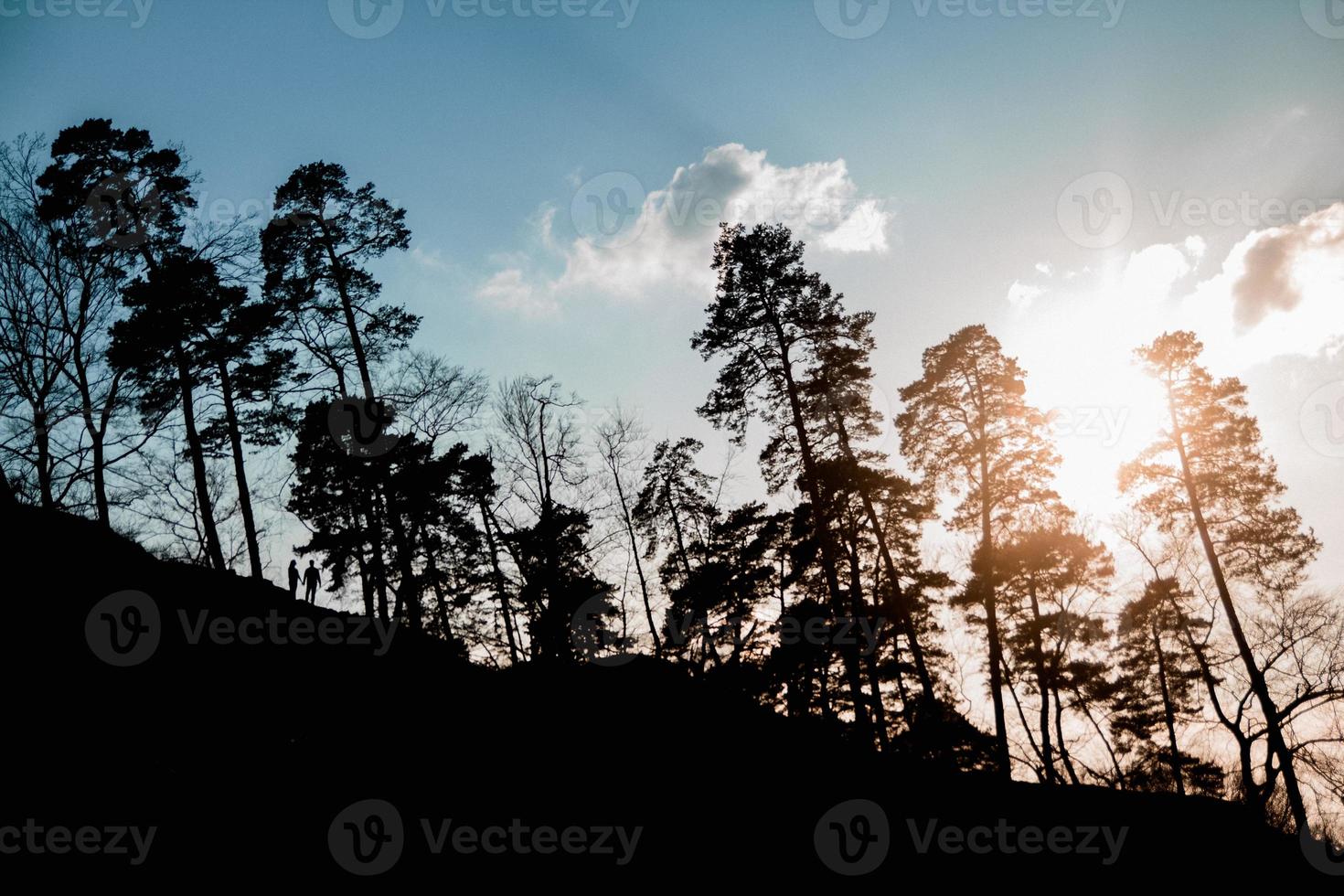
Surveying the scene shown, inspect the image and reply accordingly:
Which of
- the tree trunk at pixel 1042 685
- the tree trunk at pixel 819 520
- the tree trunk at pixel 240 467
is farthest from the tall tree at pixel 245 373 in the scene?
the tree trunk at pixel 1042 685

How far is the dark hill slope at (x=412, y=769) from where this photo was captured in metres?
7.23

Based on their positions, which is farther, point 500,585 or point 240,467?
point 500,585

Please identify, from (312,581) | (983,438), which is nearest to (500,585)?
(312,581)

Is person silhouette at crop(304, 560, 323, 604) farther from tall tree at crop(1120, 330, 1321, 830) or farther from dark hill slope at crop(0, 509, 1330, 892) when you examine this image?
tall tree at crop(1120, 330, 1321, 830)

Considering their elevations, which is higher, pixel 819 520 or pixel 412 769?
pixel 819 520

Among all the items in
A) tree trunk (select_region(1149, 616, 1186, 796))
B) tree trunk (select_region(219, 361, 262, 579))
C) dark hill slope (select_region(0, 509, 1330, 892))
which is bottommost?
tree trunk (select_region(1149, 616, 1186, 796))

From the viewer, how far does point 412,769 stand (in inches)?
366

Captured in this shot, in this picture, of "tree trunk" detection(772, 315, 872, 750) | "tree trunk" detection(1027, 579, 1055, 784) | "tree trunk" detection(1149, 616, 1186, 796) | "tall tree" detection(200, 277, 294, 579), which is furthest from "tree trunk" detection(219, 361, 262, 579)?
"tree trunk" detection(1149, 616, 1186, 796)

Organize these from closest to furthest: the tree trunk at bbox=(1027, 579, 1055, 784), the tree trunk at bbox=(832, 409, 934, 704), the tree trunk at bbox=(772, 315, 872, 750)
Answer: the tree trunk at bbox=(772, 315, 872, 750) < the tree trunk at bbox=(832, 409, 934, 704) < the tree trunk at bbox=(1027, 579, 1055, 784)

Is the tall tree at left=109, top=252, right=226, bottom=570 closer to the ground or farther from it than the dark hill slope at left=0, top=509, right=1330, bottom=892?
farther from it

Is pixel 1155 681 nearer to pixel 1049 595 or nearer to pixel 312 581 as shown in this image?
pixel 1049 595

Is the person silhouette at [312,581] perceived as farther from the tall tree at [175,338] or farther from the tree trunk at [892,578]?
the tree trunk at [892,578]

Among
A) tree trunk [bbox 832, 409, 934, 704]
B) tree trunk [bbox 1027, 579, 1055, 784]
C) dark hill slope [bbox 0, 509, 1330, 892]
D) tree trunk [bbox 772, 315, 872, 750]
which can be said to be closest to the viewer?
dark hill slope [bbox 0, 509, 1330, 892]

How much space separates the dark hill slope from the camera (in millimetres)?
7234
